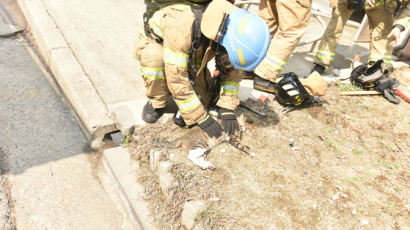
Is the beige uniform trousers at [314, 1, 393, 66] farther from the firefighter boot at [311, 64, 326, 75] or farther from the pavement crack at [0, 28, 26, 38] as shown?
the pavement crack at [0, 28, 26, 38]

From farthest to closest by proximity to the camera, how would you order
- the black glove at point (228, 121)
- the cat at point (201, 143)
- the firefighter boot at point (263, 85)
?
the firefighter boot at point (263, 85) < the black glove at point (228, 121) < the cat at point (201, 143)

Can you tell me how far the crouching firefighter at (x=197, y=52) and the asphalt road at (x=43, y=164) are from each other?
829 millimetres

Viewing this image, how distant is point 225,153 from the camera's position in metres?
2.54

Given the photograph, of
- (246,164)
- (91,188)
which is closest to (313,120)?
(246,164)

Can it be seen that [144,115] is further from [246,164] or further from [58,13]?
[58,13]

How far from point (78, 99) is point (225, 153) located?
5.50ft

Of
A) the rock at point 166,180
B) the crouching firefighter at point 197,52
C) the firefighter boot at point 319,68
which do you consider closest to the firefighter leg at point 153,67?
the crouching firefighter at point 197,52

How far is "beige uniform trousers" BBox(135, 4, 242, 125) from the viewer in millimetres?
2182

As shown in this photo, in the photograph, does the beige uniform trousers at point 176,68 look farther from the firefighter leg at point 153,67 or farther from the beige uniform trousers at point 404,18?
the beige uniform trousers at point 404,18

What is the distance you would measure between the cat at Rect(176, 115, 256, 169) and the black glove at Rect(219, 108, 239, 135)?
0.05 metres

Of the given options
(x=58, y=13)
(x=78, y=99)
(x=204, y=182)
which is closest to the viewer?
(x=204, y=182)

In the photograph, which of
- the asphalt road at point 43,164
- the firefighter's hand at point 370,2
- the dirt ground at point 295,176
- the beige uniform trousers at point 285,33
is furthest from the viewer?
the firefighter's hand at point 370,2

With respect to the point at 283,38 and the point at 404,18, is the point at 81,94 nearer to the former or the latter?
the point at 283,38

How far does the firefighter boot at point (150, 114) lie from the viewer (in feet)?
9.00
